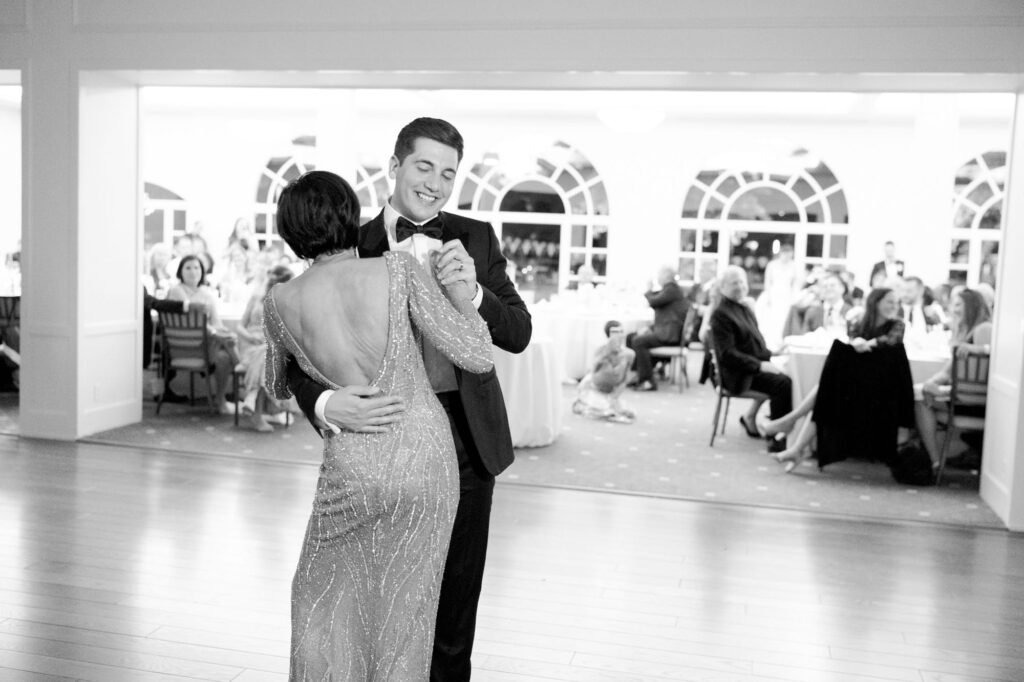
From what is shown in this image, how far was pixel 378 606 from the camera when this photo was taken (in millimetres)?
2078

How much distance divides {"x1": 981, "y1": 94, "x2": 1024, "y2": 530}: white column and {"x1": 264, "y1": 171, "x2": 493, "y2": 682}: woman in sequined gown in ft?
14.0

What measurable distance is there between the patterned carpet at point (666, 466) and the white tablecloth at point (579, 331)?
2439mm

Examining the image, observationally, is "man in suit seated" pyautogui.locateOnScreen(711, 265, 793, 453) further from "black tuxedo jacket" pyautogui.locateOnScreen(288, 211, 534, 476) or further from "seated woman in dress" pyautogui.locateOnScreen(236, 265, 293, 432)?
"black tuxedo jacket" pyautogui.locateOnScreen(288, 211, 534, 476)

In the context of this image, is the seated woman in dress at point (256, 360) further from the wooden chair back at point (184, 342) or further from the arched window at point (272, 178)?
the arched window at point (272, 178)

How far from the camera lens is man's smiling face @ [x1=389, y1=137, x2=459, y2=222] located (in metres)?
2.25

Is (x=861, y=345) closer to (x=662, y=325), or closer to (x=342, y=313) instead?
(x=662, y=325)

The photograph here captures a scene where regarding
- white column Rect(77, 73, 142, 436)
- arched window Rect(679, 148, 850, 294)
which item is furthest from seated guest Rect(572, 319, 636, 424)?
arched window Rect(679, 148, 850, 294)

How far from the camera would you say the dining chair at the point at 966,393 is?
618cm

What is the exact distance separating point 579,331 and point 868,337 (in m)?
4.41

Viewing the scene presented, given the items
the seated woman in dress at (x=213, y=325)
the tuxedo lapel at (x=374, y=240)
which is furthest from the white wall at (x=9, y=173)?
the tuxedo lapel at (x=374, y=240)

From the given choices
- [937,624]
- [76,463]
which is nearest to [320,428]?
[937,624]

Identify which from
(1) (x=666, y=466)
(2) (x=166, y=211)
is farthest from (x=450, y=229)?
(2) (x=166, y=211)

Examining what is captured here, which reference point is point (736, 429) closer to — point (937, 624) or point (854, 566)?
point (854, 566)

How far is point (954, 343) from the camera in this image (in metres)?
6.56
